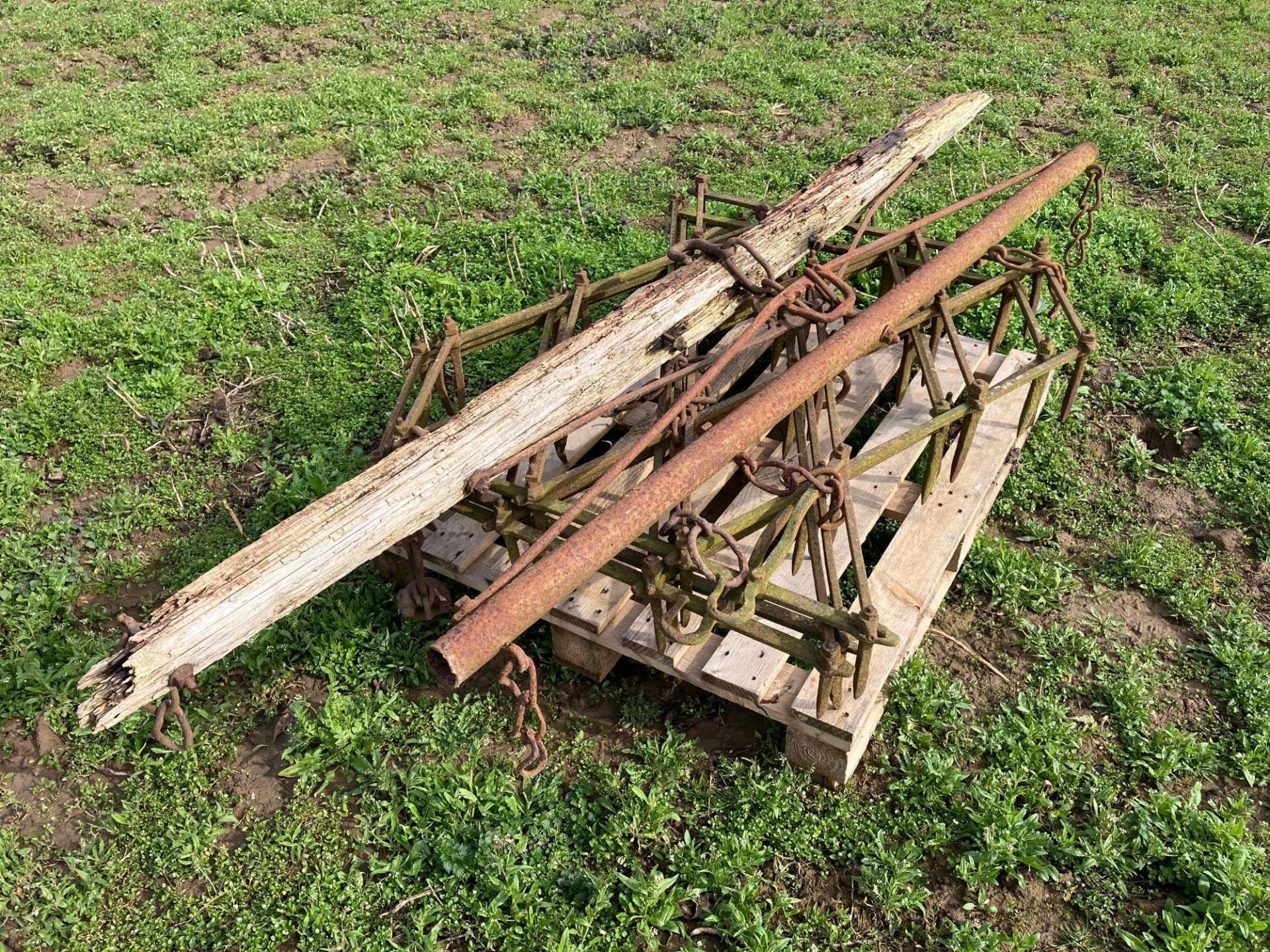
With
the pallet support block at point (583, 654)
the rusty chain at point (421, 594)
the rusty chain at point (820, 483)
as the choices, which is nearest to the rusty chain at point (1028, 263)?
the rusty chain at point (820, 483)

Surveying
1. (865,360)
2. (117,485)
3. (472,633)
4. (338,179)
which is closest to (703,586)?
(472,633)

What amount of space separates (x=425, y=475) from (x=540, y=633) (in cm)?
114

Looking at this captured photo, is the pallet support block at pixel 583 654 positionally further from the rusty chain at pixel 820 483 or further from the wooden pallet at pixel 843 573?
the rusty chain at pixel 820 483

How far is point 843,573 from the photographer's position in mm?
3758

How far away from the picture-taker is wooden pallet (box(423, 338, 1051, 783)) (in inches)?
130

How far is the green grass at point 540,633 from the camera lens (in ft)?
Answer: 10.4

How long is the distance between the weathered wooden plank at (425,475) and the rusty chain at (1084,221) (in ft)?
4.29

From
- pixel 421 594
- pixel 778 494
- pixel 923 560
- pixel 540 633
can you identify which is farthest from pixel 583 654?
pixel 923 560

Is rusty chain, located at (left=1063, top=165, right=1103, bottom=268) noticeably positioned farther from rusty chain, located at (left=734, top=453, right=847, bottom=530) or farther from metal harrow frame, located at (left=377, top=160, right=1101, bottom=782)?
rusty chain, located at (left=734, top=453, right=847, bottom=530)

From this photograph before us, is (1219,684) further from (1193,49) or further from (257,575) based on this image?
(1193,49)

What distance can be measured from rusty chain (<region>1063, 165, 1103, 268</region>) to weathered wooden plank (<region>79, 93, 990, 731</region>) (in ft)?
4.29

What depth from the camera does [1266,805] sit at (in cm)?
336

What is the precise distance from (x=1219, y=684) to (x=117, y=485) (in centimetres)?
552

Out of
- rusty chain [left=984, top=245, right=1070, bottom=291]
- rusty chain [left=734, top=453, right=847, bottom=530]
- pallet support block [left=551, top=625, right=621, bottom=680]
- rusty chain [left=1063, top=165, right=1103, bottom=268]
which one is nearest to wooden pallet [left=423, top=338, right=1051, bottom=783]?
pallet support block [left=551, top=625, right=621, bottom=680]
